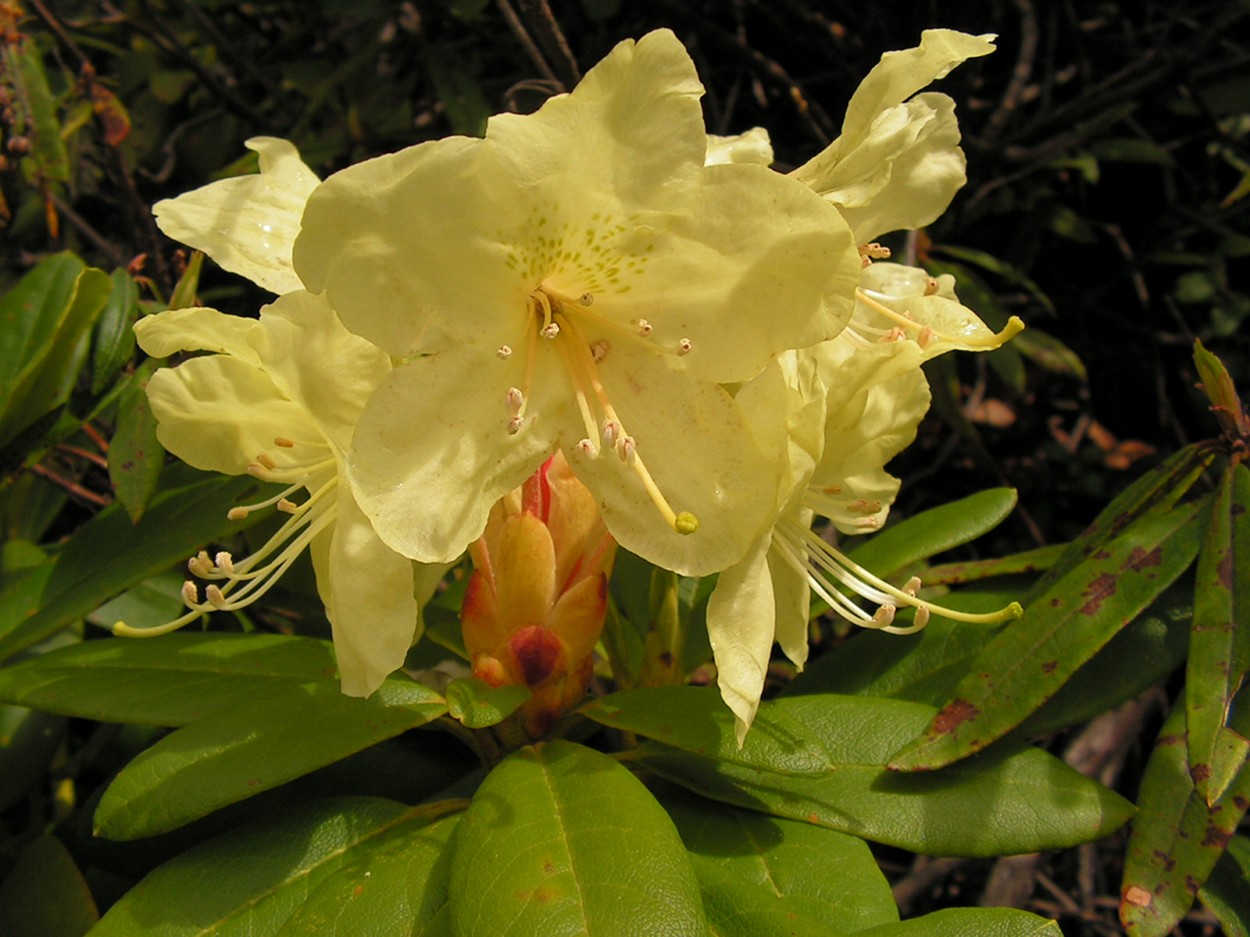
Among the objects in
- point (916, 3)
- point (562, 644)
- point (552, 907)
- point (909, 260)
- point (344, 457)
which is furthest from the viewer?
point (916, 3)

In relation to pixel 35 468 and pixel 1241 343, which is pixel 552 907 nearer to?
pixel 35 468

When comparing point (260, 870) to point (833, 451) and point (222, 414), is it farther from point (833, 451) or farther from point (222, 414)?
point (833, 451)

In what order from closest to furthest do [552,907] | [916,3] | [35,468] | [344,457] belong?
[552,907] → [344,457] → [35,468] → [916,3]

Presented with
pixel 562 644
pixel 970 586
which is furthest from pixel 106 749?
pixel 970 586

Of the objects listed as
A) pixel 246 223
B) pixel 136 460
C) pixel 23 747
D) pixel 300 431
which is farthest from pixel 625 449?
pixel 23 747

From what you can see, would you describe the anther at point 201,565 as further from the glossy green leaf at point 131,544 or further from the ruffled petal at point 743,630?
the ruffled petal at point 743,630

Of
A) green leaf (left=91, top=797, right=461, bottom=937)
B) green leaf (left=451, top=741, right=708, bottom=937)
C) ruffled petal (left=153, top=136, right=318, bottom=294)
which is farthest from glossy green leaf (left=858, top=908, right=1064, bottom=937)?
ruffled petal (left=153, top=136, right=318, bottom=294)

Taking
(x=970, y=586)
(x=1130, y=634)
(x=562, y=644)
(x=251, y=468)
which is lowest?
(x=970, y=586)
